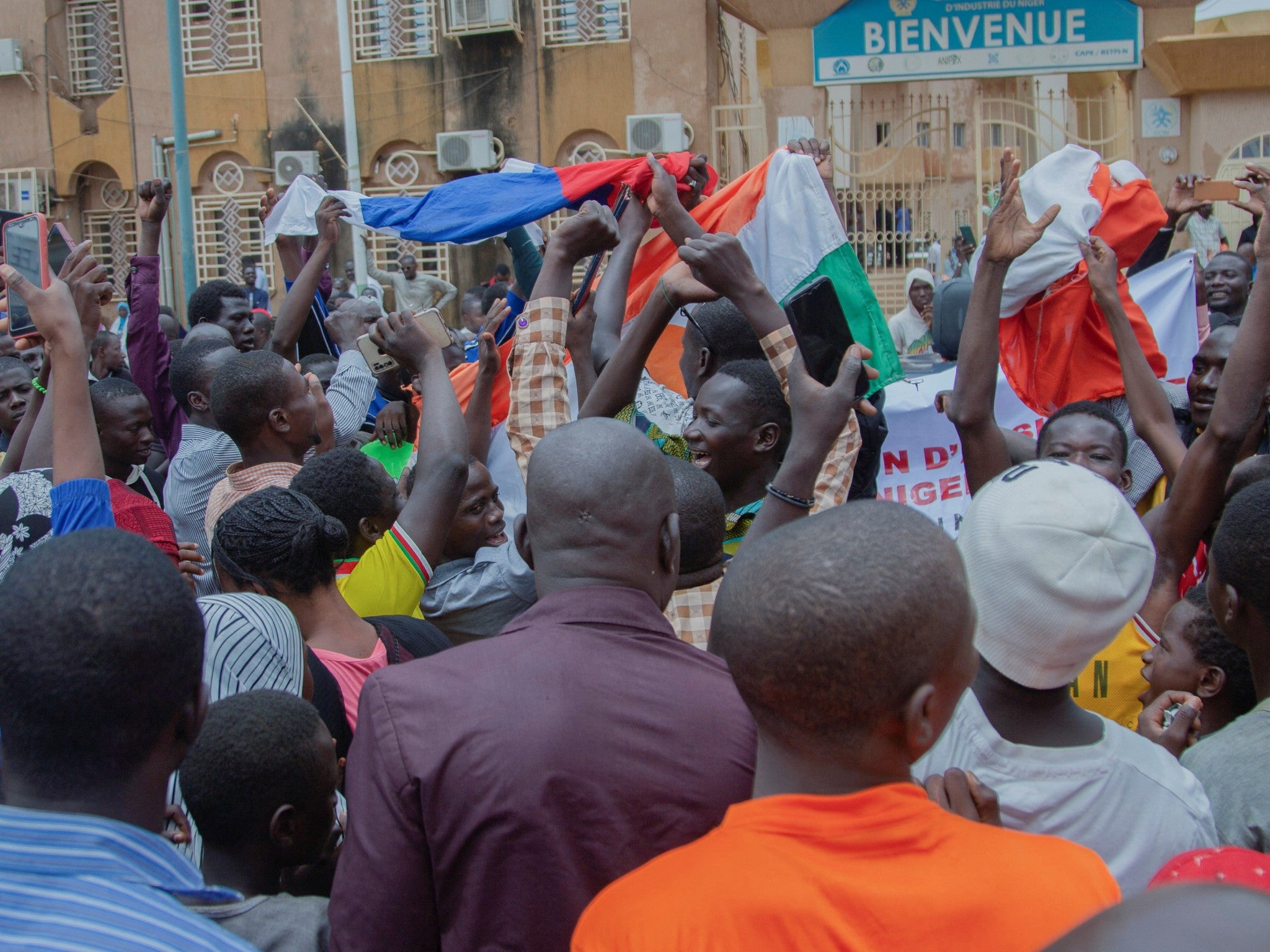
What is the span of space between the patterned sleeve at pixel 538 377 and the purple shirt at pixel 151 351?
232 cm

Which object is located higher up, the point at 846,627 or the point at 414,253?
the point at 414,253

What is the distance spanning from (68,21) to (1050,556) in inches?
789

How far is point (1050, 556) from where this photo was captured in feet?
5.54

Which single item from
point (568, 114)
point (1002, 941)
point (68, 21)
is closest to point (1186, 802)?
point (1002, 941)

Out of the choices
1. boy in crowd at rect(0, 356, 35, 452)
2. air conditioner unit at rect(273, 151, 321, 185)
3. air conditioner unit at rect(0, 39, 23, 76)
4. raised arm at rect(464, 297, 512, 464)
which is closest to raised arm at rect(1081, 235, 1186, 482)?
raised arm at rect(464, 297, 512, 464)

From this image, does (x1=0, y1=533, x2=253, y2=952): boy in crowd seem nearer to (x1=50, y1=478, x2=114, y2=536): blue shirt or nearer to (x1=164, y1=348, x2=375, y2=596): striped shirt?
(x1=50, y1=478, x2=114, y2=536): blue shirt

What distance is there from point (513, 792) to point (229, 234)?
1728 centimetres

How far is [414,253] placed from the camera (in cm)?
1644

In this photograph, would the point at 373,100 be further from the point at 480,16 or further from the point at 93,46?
the point at 93,46

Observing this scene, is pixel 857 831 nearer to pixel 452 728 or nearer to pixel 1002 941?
pixel 1002 941

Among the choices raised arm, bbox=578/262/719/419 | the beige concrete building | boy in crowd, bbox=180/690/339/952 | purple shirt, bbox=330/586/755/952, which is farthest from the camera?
the beige concrete building

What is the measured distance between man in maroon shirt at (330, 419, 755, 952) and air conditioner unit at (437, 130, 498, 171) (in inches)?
599

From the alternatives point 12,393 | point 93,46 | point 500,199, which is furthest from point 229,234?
point 500,199

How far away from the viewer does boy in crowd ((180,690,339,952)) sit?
2020mm
